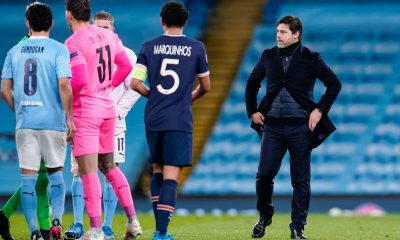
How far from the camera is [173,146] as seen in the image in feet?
23.9

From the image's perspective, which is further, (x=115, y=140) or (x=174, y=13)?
(x=115, y=140)

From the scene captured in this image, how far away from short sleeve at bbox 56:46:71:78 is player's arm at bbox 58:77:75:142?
45 mm

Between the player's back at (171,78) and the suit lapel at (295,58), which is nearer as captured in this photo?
the player's back at (171,78)

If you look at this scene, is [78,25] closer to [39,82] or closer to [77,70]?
[77,70]

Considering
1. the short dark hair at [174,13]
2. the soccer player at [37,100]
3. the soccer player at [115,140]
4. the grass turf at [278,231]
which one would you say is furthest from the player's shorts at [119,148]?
the short dark hair at [174,13]

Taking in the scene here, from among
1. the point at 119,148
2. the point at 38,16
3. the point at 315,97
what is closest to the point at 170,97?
the point at 38,16

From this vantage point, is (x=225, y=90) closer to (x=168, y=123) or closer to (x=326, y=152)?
(x=326, y=152)

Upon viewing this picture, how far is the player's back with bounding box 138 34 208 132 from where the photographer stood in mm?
7289

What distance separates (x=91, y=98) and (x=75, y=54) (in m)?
0.34

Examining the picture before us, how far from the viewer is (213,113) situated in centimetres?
1892

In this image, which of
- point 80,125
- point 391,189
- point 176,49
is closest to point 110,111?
point 80,125

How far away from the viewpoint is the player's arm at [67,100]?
727 cm

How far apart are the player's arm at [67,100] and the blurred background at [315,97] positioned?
1068 centimetres

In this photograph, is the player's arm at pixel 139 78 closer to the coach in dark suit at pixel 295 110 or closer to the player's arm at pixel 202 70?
the player's arm at pixel 202 70
